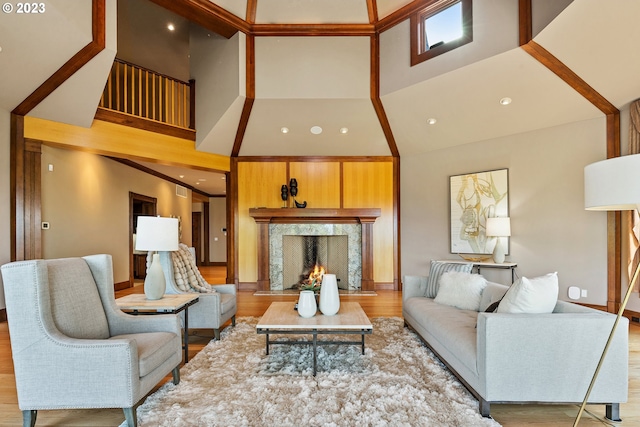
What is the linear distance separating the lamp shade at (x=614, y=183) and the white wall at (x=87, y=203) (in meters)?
6.22

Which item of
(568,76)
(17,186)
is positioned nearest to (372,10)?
(568,76)

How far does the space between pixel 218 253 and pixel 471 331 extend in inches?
435

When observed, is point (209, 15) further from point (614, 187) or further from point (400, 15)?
point (614, 187)

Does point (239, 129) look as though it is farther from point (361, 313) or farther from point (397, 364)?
point (397, 364)

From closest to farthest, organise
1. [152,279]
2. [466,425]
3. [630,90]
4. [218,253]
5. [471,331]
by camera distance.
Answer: [466,425] → [471,331] → [152,279] → [630,90] → [218,253]

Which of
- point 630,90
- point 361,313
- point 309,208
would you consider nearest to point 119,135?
point 309,208

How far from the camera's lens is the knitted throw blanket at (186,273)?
372cm

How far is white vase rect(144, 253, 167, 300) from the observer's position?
10.1 feet

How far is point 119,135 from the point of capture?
17.7ft

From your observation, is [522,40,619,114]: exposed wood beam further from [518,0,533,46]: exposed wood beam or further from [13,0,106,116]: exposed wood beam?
[13,0,106,116]: exposed wood beam

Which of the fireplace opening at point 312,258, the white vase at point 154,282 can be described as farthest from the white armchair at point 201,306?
the fireplace opening at point 312,258

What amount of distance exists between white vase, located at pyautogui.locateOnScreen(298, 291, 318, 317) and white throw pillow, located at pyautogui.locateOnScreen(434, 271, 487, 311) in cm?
137

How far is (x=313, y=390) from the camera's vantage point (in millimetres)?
2451

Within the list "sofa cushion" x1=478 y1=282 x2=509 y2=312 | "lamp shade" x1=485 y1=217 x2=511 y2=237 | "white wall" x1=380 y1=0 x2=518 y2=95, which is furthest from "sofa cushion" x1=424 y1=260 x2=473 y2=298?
"white wall" x1=380 y1=0 x2=518 y2=95
